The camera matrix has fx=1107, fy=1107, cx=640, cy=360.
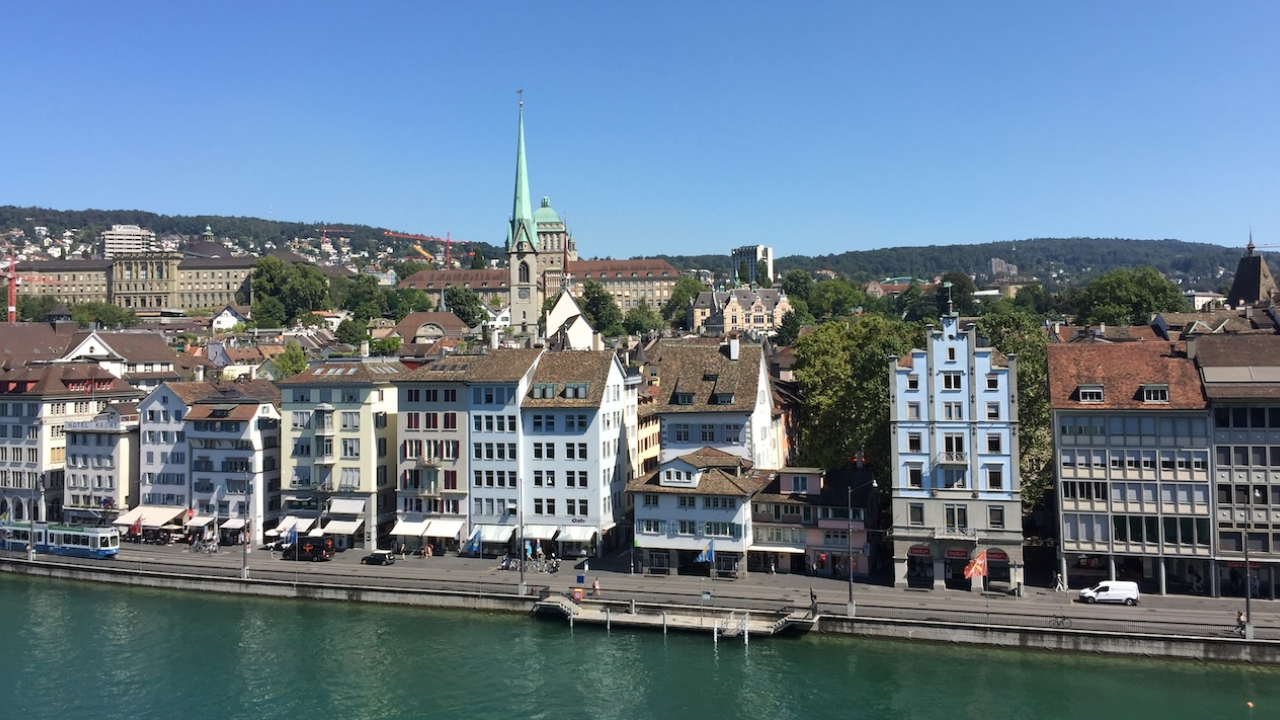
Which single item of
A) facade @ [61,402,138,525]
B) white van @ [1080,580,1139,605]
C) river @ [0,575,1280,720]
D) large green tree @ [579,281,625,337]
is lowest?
river @ [0,575,1280,720]

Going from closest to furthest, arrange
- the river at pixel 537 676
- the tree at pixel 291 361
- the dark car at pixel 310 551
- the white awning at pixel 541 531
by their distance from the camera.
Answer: the river at pixel 537 676
the white awning at pixel 541 531
the dark car at pixel 310 551
the tree at pixel 291 361

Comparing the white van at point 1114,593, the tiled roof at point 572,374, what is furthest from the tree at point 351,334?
the white van at point 1114,593

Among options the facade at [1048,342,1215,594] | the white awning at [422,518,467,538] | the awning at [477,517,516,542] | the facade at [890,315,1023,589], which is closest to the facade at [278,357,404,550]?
the white awning at [422,518,467,538]

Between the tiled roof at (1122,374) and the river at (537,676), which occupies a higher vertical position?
the tiled roof at (1122,374)

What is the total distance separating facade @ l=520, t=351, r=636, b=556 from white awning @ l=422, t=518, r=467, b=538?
4.62m

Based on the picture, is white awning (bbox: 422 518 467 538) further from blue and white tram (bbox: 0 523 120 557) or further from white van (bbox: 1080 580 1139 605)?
white van (bbox: 1080 580 1139 605)

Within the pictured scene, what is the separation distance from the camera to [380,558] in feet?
229

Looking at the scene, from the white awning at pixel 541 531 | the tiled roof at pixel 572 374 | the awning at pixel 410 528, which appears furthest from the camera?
the awning at pixel 410 528

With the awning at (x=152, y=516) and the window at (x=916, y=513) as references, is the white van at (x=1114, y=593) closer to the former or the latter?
the window at (x=916, y=513)

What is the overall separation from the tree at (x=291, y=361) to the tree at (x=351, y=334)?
1297 inches

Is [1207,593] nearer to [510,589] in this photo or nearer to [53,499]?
[510,589]

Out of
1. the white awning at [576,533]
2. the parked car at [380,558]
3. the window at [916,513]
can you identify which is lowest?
the parked car at [380,558]

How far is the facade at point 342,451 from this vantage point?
74312 millimetres

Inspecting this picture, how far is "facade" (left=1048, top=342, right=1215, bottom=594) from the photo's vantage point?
183ft
